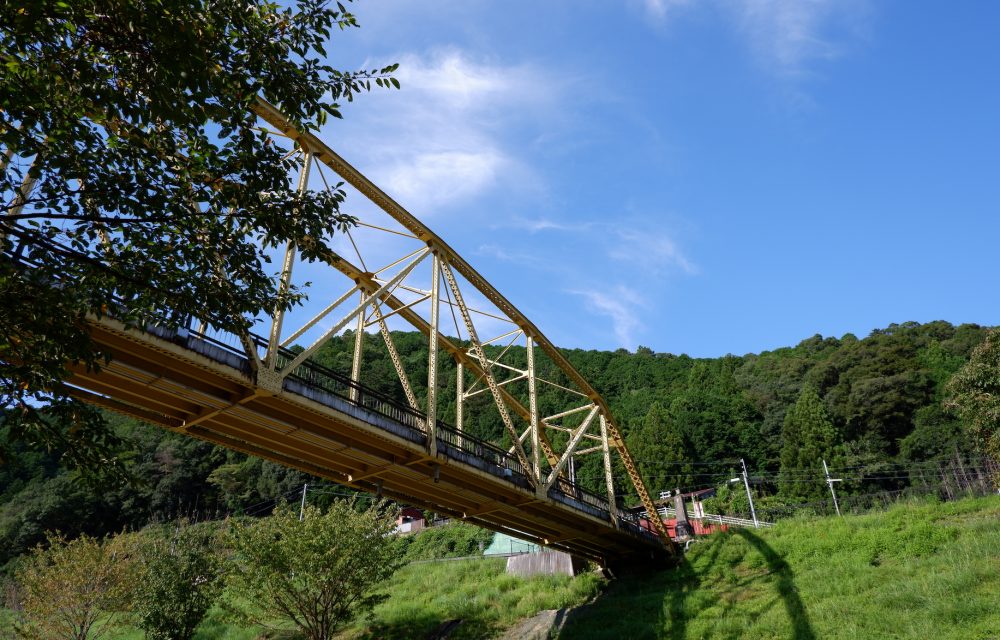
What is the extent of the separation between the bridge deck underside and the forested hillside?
40878 millimetres

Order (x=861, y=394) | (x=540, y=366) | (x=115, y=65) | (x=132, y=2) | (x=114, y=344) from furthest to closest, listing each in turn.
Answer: (x=540, y=366)
(x=861, y=394)
(x=114, y=344)
(x=115, y=65)
(x=132, y=2)

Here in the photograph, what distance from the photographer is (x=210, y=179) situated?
→ 834cm

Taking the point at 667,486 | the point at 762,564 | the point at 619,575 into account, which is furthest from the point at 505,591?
the point at 667,486

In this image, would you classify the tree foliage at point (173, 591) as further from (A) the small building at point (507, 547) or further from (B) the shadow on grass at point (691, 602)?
(A) the small building at point (507, 547)

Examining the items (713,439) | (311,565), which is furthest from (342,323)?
(713,439)

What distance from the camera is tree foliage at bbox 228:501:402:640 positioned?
21.7m

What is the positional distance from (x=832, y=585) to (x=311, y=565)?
55.6ft

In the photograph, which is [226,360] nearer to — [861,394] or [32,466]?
[861,394]

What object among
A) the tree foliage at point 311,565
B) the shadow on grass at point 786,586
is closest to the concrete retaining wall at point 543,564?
the shadow on grass at point 786,586

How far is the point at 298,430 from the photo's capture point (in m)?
15.0

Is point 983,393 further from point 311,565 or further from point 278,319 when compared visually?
point 278,319

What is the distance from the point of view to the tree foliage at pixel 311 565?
71.1ft

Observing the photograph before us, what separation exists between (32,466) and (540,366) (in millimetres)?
66165

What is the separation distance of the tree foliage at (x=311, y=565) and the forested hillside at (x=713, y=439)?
132ft
